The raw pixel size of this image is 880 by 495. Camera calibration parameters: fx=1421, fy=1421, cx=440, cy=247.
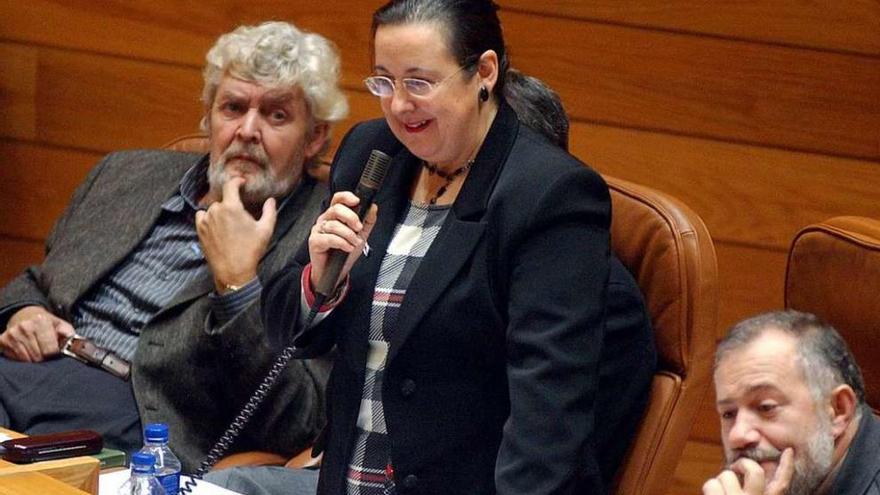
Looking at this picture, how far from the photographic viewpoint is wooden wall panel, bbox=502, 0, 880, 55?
128 inches

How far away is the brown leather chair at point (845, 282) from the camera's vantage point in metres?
2.09

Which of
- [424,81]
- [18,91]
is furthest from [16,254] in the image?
[424,81]

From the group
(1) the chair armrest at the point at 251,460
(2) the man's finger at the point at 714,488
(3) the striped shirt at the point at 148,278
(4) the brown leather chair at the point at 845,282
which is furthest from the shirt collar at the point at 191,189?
(2) the man's finger at the point at 714,488

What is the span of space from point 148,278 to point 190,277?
0.10m

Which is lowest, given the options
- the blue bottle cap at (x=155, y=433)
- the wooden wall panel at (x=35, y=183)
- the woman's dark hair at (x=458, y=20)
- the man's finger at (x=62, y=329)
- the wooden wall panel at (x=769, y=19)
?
the wooden wall panel at (x=35, y=183)

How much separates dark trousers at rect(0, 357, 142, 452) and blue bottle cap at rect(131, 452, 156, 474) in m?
0.91

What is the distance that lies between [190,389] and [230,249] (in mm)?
278

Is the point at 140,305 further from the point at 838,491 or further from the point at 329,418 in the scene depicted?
the point at 838,491

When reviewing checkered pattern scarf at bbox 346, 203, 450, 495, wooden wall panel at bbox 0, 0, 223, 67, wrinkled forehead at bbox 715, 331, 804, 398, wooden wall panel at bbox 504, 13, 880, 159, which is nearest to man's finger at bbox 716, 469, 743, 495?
wrinkled forehead at bbox 715, 331, 804, 398

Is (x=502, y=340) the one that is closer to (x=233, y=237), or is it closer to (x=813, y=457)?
(x=813, y=457)

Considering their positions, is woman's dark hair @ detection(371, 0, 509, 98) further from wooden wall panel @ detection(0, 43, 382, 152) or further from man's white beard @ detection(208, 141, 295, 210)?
wooden wall panel @ detection(0, 43, 382, 152)

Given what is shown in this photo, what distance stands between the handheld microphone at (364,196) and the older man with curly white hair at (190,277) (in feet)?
1.79

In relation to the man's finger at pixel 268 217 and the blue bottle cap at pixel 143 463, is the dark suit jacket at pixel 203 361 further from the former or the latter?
the blue bottle cap at pixel 143 463

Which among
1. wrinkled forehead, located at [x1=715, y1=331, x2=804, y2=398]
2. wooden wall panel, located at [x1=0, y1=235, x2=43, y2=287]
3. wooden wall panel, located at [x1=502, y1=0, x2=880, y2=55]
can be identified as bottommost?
wooden wall panel, located at [x1=0, y1=235, x2=43, y2=287]
